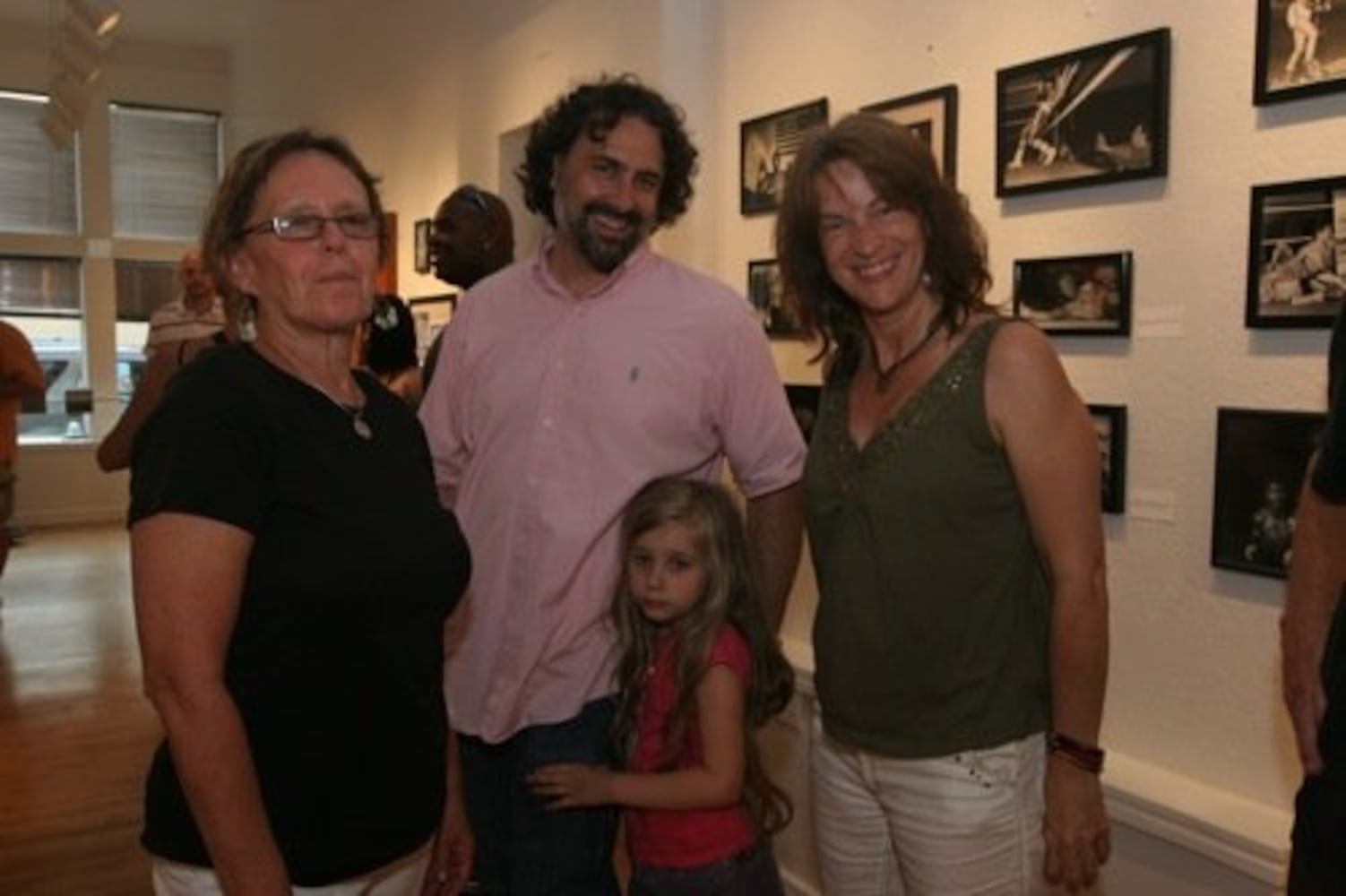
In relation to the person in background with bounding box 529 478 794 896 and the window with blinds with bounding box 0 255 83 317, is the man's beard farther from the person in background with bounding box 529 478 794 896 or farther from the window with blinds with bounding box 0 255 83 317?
the window with blinds with bounding box 0 255 83 317

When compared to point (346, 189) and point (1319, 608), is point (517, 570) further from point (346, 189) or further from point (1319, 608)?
point (1319, 608)

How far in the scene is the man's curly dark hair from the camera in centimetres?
209

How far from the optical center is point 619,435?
1955mm

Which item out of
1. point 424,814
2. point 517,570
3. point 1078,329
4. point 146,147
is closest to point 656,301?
point 517,570

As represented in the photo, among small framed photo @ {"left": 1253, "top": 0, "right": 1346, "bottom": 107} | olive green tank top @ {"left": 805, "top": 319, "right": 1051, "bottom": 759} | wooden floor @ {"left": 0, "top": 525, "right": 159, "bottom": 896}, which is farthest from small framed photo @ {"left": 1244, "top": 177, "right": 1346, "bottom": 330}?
wooden floor @ {"left": 0, "top": 525, "right": 159, "bottom": 896}

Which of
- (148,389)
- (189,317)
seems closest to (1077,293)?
(148,389)

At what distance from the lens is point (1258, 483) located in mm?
2189

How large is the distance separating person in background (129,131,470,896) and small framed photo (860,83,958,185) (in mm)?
1742

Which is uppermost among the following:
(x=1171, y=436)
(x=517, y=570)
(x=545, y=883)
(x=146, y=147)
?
(x=146, y=147)

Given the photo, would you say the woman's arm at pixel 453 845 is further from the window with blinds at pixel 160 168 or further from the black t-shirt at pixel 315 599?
the window with blinds at pixel 160 168

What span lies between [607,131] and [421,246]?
4.85 meters

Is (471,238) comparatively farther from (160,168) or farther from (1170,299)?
(160,168)

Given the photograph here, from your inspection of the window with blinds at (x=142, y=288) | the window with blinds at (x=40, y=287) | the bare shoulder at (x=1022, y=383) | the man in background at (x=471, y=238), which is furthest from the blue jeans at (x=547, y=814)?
the window with blinds at (x=40, y=287)

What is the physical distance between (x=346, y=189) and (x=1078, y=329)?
1.70 metres
